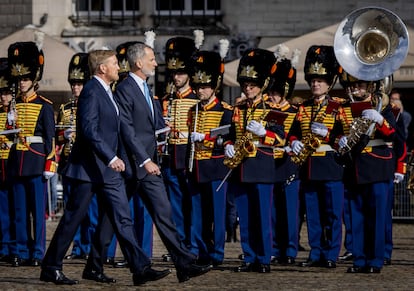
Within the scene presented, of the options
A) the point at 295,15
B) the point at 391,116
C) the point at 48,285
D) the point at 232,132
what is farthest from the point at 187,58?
the point at 295,15

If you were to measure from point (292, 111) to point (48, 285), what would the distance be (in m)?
2.92

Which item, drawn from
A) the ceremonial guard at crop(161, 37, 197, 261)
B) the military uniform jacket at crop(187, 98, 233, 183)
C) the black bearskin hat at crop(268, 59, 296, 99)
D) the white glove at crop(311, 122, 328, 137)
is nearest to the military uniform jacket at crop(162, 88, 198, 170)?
the ceremonial guard at crop(161, 37, 197, 261)

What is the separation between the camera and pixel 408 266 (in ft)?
47.3

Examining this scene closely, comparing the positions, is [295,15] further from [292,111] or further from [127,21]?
[292,111]

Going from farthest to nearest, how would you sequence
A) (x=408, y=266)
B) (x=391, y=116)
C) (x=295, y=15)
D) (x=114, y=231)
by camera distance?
(x=295, y=15) < (x=408, y=266) < (x=391, y=116) < (x=114, y=231)

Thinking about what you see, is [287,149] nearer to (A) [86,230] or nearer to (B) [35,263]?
(A) [86,230]

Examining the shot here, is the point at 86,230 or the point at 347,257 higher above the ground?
the point at 86,230

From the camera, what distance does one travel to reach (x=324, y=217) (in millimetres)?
14445

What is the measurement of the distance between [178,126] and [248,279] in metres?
2.21

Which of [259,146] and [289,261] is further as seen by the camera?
[289,261]

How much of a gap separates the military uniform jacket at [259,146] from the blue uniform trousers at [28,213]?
175 cm

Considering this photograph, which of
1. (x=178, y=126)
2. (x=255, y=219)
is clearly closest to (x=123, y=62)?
(x=178, y=126)

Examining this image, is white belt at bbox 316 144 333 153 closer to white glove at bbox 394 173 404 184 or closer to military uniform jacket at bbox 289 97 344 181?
military uniform jacket at bbox 289 97 344 181

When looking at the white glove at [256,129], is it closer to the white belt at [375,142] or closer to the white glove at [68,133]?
the white belt at [375,142]
